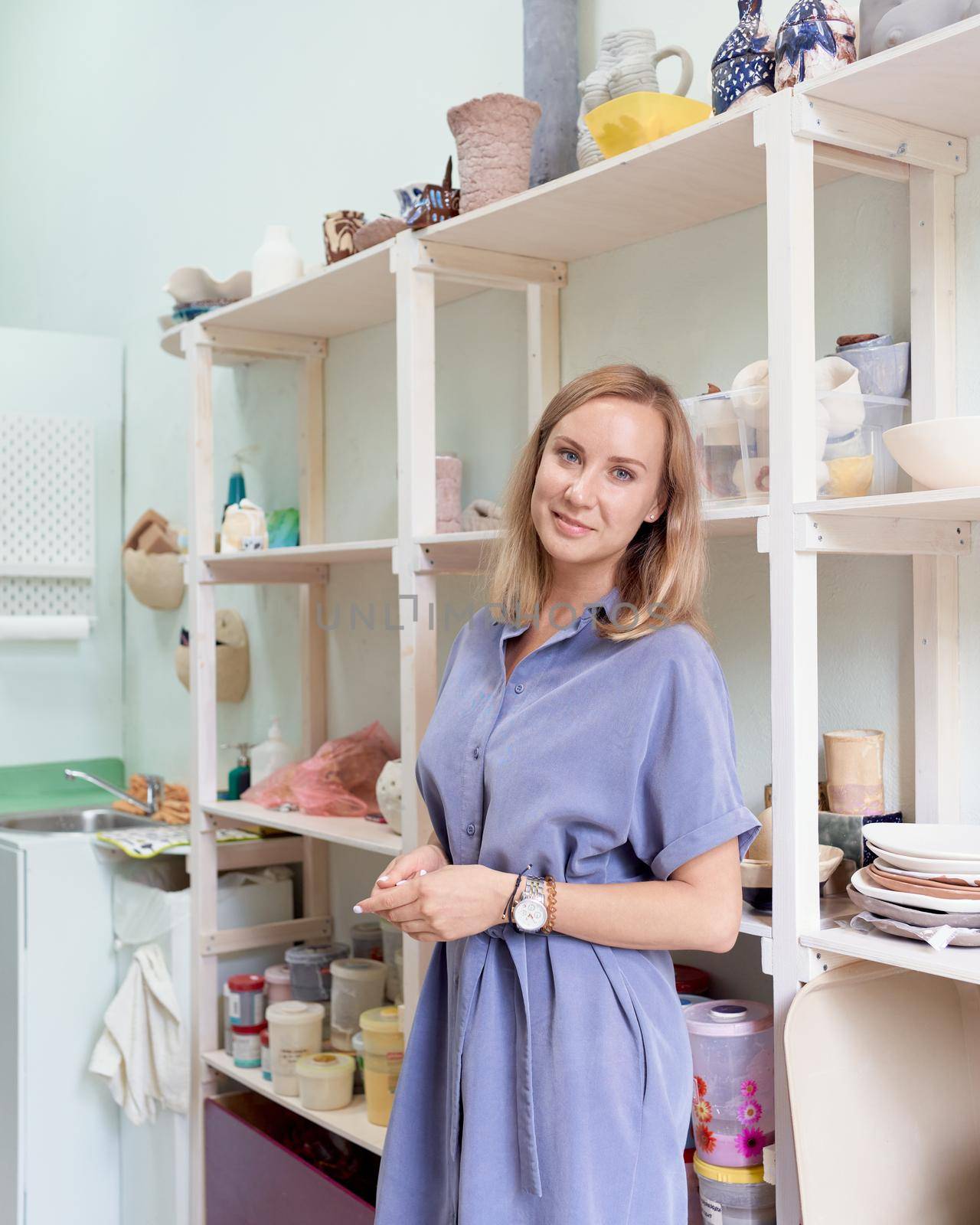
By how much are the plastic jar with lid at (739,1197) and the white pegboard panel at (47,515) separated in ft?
8.59

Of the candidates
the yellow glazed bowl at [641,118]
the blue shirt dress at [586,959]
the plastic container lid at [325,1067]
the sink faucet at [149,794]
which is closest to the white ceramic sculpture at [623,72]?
the yellow glazed bowl at [641,118]

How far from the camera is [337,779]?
257 centimetres

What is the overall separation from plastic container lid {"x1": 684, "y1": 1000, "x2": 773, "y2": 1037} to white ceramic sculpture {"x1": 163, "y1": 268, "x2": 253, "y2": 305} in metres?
1.75

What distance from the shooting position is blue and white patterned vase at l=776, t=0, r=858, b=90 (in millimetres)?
1438

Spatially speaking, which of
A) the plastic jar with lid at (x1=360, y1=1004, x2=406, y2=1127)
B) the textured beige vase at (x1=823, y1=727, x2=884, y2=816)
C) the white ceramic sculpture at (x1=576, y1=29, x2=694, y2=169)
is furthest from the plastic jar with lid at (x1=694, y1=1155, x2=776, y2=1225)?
the white ceramic sculpture at (x1=576, y1=29, x2=694, y2=169)

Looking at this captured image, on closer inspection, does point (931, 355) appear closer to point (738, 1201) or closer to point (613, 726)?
point (613, 726)

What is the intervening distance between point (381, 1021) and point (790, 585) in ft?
3.86

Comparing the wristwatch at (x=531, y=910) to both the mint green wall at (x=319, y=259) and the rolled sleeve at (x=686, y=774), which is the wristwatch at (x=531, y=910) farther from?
the mint green wall at (x=319, y=259)

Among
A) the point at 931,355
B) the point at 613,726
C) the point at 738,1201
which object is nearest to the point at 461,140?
the point at 931,355

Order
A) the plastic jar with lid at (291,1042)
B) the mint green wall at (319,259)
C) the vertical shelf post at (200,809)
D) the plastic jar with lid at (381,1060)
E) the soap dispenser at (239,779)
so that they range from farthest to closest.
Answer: the soap dispenser at (239,779), the vertical shelf post at (200,809), the plastic jar with lid at (291,1042), the plastic jar with lid at (381,1060), the mint green wall at (319,259)

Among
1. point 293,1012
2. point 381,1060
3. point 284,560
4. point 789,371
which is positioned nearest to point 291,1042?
point 293,1012

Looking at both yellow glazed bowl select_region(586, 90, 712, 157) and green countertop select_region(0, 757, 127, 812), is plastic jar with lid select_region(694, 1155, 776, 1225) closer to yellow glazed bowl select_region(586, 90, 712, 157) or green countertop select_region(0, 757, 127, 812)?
yellow glazed bowl select_region(586, 90, 712, 157)

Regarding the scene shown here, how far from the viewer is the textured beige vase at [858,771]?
1618 millimetres

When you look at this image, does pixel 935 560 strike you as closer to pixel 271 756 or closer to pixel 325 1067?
pixel 325 1067
